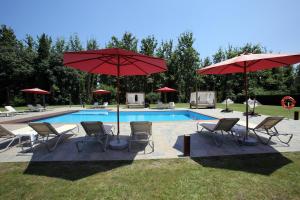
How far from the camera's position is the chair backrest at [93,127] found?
17.4 feet

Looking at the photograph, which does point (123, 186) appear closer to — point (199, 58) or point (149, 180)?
point (149, 180)

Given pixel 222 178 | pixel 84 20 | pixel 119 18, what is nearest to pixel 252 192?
pixel 222 178

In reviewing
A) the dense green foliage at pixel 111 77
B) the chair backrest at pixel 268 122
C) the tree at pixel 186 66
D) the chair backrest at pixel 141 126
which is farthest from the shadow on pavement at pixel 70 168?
the tree at pixel 186 66

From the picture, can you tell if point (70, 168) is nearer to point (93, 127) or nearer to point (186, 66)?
point (93, 127)

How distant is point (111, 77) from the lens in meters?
32.7

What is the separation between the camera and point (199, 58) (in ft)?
111

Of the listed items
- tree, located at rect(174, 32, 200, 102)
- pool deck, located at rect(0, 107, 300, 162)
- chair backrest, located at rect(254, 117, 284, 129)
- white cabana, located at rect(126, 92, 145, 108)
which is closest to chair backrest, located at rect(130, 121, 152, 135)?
pool deck, located at rect(0, 107, 300, 162)

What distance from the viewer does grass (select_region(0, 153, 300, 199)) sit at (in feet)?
9.87

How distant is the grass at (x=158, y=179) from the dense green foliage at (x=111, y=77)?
24.6 meters

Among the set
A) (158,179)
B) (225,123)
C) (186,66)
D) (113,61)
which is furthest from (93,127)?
(186,66)

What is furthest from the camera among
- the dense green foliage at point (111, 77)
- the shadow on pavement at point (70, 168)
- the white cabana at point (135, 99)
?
the dense green foliage at point (111, 77)

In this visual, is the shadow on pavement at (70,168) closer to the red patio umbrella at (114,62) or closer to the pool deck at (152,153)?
the pool deck at (152,153)

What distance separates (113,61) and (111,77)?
27438mm

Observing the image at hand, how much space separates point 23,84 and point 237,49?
36.5 m
